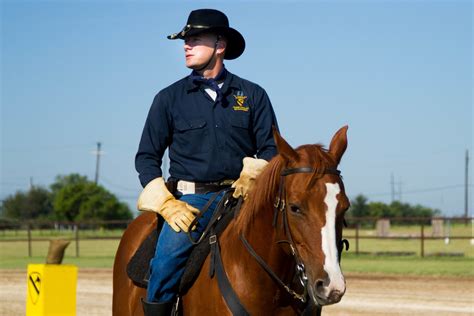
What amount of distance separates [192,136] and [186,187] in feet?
1.20

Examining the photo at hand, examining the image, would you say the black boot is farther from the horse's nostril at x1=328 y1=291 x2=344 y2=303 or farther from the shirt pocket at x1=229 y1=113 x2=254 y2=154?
the horse's nostril at x1=328 y1=291 x2=344 y2=303

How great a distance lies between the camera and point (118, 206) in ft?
257

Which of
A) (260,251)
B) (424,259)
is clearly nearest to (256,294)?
(260,251)

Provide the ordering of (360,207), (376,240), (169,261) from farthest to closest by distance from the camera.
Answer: (360,207)
(376,240)
(169,261)

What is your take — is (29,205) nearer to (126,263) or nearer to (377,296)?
(377,296)

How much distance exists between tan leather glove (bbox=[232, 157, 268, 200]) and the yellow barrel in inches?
192

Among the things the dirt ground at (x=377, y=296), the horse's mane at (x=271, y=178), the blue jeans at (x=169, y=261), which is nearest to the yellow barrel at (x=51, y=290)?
the dirt ground at (x=377, y=296)

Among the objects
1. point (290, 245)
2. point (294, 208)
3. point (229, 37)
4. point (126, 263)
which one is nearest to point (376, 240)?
point (126, 263)

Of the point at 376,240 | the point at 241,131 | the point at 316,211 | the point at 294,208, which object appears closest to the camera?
the point at 316,211

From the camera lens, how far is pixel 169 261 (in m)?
4.98

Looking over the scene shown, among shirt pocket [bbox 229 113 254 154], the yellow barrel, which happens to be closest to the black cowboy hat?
shirt pocket [bbox 229 113 254 154]

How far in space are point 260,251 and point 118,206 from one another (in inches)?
2945

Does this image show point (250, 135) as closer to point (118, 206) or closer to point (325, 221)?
point (325, 221)

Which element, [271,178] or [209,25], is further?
[209,25]
